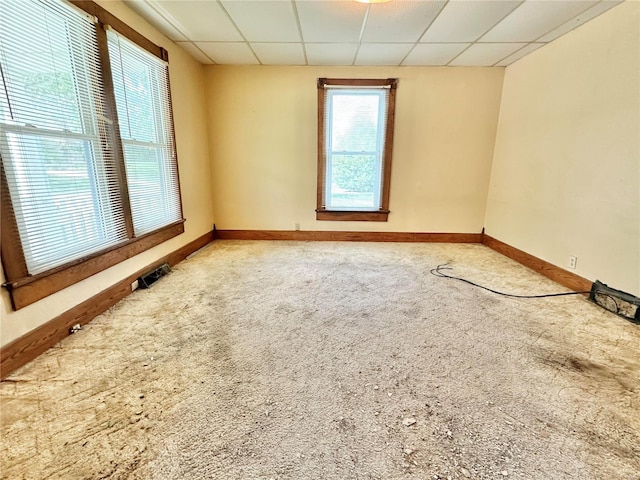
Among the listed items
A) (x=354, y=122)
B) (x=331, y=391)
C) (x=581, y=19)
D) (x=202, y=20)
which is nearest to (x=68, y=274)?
(x=331, y=391)

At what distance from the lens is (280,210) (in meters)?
4.48

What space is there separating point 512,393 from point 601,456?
1.21 feet

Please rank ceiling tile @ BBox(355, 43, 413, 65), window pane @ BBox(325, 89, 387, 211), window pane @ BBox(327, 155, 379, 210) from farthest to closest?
window pane @ BBox(327, 155, 379, 210) → window pane @ BBox(325, 89, 387, 211) → ceiling tile @ BBox(355, 43, 413, 65)


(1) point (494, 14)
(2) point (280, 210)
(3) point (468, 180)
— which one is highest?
(1) point (494, 14)

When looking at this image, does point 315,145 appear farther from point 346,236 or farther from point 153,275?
point 153,275

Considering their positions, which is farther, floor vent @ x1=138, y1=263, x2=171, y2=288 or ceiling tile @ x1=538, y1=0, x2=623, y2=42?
floor vent @ x1=138, y1=263, x2=171, y2=288

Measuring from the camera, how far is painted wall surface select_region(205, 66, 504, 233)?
4035mm

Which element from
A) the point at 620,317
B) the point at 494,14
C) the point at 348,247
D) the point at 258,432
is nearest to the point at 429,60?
the point at 494,14

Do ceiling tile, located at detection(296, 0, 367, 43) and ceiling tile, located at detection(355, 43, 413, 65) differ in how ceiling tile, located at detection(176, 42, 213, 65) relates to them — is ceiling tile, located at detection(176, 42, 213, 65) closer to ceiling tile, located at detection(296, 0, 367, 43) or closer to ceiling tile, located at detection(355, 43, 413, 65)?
ceiling tile, located at detection(296, 0, 367, 43)

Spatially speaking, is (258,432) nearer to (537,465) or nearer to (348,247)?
(537,465)

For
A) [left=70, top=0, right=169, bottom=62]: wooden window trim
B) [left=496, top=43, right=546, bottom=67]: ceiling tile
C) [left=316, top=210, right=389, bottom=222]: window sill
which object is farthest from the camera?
[left=316, top=210, right=389, bottom=222]: window sill

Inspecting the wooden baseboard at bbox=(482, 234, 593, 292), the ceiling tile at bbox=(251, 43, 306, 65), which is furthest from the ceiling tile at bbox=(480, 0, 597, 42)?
the wooden baseboard at bbox=(482, 234, 593, 292)

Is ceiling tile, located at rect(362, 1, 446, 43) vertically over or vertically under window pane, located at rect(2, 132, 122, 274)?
over

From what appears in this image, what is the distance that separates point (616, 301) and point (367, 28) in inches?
131
